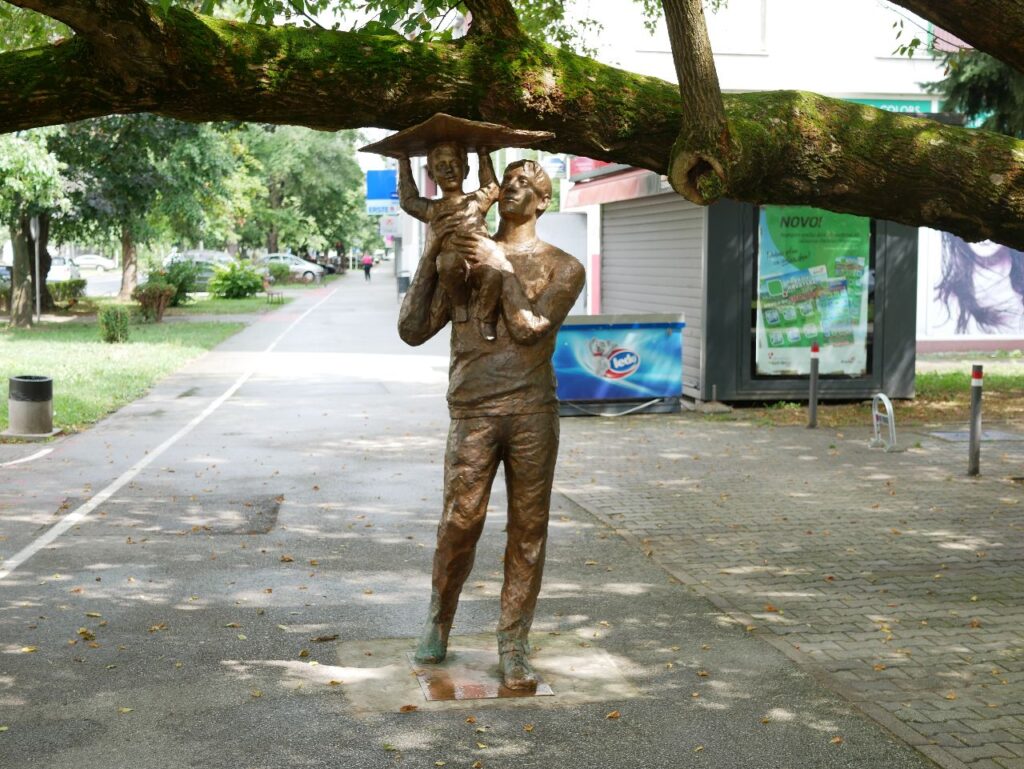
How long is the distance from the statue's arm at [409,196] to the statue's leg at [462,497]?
3.31ft

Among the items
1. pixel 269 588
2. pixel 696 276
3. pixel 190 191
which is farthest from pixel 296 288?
pixel 269 588

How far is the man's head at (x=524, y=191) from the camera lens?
6.32 meters

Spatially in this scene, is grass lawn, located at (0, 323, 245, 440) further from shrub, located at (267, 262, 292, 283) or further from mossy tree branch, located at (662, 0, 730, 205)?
shrub, located at (267, 262, 292, 283)

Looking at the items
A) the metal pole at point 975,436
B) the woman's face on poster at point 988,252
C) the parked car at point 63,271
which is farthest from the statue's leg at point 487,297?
the parked car at point 63,271

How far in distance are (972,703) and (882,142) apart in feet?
10.1

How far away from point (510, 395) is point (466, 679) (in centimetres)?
138

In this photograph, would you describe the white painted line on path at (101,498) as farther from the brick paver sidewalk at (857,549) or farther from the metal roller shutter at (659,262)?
the metal roller shutter at (659,262)

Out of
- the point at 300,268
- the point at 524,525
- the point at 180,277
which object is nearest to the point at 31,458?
the point at 524,525

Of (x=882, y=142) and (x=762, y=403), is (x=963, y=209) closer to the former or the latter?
(x=882, y=142)

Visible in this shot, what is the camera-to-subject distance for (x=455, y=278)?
609 cm

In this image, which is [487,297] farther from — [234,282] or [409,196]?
[234,282]

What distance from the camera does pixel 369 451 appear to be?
1410 cm

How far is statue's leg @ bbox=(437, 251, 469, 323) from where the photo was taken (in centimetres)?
607

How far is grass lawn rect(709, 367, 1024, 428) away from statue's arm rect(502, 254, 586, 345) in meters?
10.4
